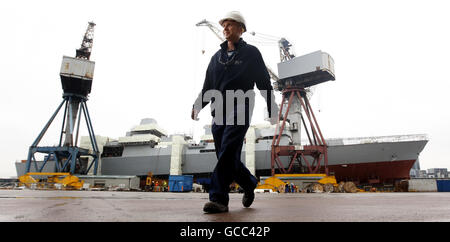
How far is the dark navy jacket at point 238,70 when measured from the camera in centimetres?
209

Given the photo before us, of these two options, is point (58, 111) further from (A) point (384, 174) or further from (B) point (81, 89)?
(A) point (384, 174)

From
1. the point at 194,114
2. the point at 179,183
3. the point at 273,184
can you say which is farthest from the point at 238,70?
the point at 179,183

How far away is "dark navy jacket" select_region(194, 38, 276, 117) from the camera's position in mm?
2090

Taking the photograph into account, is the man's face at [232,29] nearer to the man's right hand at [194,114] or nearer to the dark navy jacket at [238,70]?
the dark navy jacket at [238,70]

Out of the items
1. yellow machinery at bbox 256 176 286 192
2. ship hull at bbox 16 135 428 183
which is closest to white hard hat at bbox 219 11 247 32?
yellow machinery at bbox 256 176 286 192

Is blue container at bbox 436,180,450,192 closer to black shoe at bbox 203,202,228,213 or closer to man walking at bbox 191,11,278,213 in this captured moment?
man walking at bbox 191,11,278,213

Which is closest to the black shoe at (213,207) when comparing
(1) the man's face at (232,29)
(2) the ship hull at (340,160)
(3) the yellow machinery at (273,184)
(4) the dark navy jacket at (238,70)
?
(4) the dark navy jacket at (238,70)

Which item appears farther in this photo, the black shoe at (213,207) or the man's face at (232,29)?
the man's face at (232,29)

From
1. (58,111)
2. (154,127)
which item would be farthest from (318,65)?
(58,111)

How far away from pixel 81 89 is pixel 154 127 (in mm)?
9330

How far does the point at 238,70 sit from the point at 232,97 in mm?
223

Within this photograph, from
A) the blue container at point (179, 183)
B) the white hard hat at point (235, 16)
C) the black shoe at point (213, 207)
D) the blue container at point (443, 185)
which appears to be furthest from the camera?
the blue container at point (179, 183)

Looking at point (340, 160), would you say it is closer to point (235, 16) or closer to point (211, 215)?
point (235, 16)

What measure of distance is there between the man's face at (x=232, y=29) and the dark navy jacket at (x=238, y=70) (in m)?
0.07
